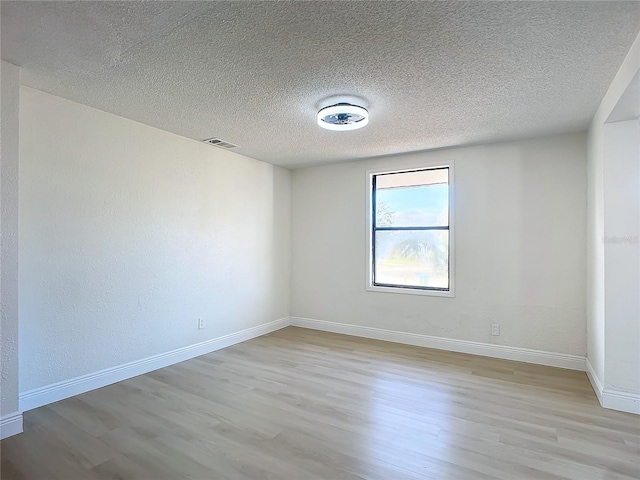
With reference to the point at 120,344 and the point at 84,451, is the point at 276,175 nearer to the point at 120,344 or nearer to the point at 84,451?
the point at 120,344

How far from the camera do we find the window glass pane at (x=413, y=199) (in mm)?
4391

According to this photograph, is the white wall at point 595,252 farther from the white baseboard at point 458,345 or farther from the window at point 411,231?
the window at point 411,231

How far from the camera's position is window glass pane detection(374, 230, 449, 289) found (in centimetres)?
438

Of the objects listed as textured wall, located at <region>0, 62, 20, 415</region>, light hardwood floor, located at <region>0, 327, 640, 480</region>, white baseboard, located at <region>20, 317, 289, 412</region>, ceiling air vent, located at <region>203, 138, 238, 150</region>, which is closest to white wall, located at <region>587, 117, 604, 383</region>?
light hardwood floor, located at <region>0, 327, 640, 480</region>

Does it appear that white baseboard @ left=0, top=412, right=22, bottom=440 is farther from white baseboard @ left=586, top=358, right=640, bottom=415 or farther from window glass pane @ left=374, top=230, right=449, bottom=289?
white baseboard @ left=586, top=358, right=640, bottom=415

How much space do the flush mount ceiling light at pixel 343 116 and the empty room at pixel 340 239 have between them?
0.02 m

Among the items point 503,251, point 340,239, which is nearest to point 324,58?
point 503,251

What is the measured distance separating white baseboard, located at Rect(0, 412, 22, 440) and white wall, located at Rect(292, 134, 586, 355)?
358 cm

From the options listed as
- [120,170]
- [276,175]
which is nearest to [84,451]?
[120,170]

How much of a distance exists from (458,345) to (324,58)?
354 centimetres

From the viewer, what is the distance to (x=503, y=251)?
13.0 feet

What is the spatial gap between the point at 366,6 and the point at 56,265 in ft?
9.69

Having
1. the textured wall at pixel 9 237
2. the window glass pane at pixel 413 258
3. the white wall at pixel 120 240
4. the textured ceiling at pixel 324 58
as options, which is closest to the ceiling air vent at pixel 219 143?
the white wall at pixel 120 240

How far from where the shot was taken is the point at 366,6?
169 centimetres
